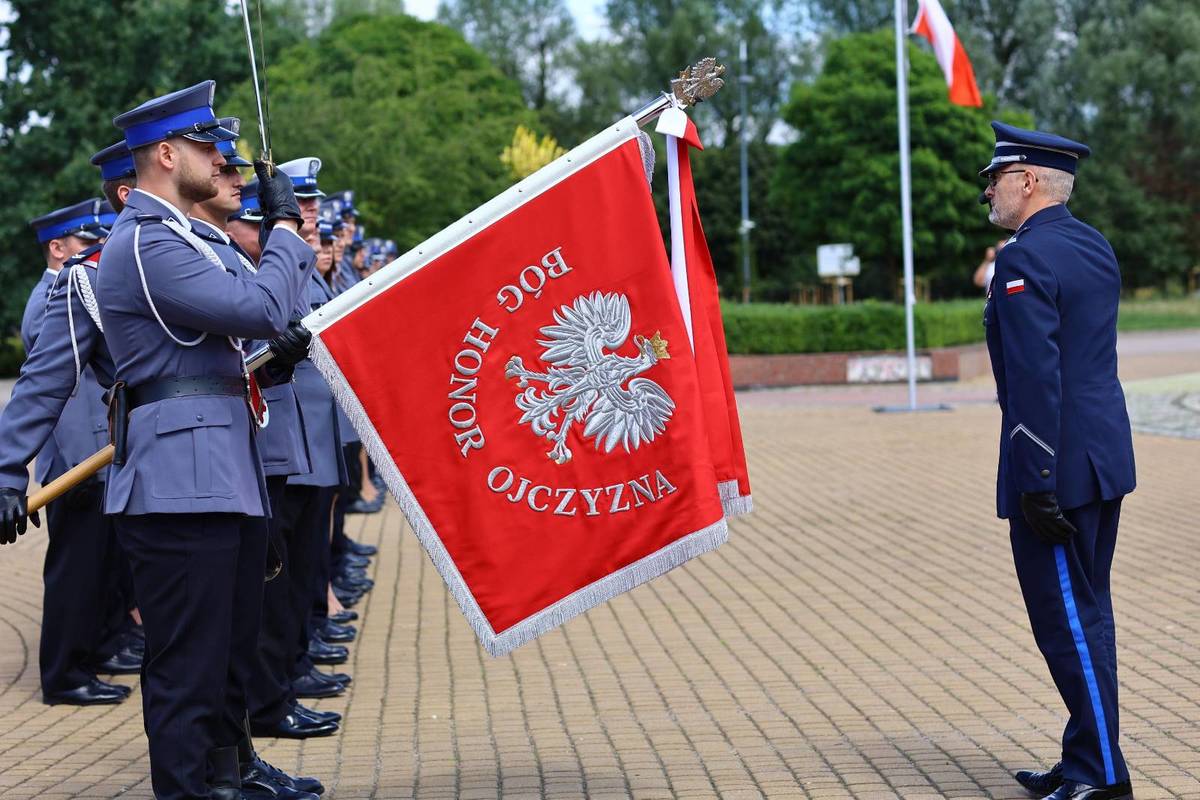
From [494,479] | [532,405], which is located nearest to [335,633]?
[494,479]

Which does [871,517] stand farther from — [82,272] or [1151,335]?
[1151,335]

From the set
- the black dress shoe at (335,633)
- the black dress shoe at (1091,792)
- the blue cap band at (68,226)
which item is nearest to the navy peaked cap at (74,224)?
the blue cap band at (68,226)

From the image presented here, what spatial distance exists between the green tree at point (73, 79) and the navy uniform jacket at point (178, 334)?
37.5 meters

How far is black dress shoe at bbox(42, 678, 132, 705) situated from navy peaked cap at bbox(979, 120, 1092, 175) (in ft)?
13.8

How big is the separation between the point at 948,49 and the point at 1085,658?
15639mm

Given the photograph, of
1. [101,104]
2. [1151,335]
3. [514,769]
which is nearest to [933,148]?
[1151,335]

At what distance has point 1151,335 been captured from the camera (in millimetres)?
44500

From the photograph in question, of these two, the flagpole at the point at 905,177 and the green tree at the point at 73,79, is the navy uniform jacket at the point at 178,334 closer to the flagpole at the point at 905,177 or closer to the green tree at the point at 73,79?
the flagpole at the point at 905,177

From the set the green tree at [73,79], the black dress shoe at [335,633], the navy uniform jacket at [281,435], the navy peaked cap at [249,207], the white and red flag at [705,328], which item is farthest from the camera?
the green tree at [73,79]

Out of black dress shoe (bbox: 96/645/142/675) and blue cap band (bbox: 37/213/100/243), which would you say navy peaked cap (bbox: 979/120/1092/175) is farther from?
black dress shoe (bbox: 96/645/142/675)

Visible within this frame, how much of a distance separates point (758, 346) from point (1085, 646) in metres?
22.2

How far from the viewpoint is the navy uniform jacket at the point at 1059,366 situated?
4.86 m

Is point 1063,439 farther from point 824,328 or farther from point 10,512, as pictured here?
point 824,328

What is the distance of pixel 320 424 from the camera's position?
6969 mm
